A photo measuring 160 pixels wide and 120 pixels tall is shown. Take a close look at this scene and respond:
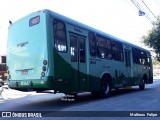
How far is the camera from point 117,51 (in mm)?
14430

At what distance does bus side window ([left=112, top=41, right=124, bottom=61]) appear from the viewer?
14.0m

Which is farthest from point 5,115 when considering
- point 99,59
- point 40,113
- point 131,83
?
point 131,83

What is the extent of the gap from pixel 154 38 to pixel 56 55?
20.8 m

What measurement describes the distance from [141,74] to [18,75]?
1076cm

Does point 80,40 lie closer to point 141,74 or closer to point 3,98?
point 3,98

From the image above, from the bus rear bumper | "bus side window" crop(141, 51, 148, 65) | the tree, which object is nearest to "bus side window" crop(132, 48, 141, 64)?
"bus side window" crop(141, 51, 148, 65)

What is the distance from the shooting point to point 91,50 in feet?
37.9

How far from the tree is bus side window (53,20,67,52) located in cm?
1949

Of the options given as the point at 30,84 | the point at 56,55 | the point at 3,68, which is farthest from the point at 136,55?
the point at 3,68

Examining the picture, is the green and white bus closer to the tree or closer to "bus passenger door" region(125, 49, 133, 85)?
"bus passenger door" region(125, 49, 133, 85)

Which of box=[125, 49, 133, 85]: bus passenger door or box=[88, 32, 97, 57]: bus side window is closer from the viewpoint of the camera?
box=[88, 32, 97, 57]: bus side window

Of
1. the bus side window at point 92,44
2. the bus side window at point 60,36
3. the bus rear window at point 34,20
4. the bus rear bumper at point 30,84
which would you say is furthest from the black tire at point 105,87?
the bus rear window at point 34,20

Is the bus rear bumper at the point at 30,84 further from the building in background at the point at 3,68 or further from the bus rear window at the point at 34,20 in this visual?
the building in background at the point at 3,68

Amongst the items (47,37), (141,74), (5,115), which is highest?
(47,37)
